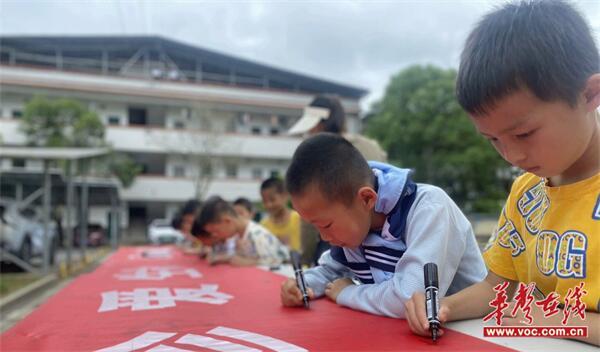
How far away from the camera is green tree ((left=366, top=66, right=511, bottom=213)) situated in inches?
582

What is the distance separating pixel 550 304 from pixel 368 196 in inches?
17.7

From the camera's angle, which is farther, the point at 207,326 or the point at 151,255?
the point at 151,255

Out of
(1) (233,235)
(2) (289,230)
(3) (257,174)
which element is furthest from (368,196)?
(3) (257,174)

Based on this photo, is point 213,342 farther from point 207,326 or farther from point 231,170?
point 231,170

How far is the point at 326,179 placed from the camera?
117 cm

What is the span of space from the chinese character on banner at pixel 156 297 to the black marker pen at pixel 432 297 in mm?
847

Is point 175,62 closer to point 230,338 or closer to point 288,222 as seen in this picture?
point 288,222

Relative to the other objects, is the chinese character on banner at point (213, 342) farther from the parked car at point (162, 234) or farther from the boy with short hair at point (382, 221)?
the parked car at point (162, 234)

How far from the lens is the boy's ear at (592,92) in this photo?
853 mm

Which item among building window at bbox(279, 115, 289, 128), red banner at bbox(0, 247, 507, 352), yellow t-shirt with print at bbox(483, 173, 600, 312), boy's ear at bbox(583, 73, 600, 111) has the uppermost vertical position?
building window at bbox(279, 115, 289, 128)

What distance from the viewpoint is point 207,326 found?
1201 mm

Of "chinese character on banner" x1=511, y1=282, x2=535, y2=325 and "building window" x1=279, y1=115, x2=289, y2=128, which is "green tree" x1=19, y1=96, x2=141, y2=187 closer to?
"building window" x1=279, y1=115, x2=289, y2=128

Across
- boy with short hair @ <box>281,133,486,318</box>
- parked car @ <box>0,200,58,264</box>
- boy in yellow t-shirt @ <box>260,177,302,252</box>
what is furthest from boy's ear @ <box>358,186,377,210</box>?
parked car @ <box>0,200,58,264</box>

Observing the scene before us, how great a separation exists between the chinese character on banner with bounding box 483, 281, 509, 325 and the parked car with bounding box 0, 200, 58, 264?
23.9 ft
